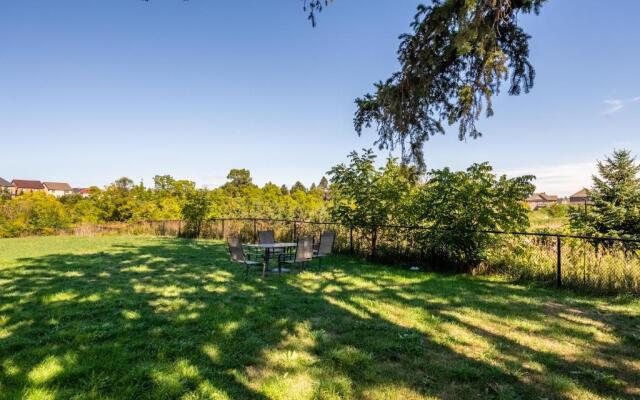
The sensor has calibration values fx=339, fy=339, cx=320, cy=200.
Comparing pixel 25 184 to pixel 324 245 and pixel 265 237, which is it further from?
pixel 324 245

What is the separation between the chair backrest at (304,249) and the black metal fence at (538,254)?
9.37 ft

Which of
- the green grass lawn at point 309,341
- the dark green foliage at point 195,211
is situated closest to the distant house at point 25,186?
the dark green foliage at point 195,211

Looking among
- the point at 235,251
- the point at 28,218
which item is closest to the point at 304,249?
the point at 235,251

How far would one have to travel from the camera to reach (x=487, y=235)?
812cm

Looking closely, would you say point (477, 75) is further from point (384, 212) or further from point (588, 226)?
point (588, 226)

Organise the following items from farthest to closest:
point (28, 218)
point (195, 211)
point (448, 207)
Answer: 1. point (28, 218)
2. point (195, 211)
3. point (448, 207)

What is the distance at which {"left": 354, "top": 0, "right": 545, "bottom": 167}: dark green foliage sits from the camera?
5027mm

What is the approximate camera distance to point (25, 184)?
115 m

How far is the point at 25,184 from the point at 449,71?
149895 millimetres

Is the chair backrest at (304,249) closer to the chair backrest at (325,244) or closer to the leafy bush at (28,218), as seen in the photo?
the chair backrest at (325,244)

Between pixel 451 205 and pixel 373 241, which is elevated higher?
pixel 451 205

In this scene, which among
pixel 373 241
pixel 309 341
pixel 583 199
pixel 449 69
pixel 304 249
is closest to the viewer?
pixel 309 341

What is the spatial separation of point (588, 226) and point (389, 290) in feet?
40.8

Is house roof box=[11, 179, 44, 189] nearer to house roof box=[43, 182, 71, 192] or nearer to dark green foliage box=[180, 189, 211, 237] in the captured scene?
house roof box=[43, 182, 71, 192]
